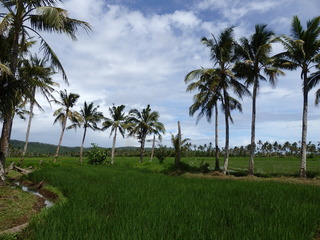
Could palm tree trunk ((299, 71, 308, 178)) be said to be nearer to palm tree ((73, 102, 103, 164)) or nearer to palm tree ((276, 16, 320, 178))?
palm tree ((276, 16, 320, 178))

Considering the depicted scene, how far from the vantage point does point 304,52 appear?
15883mm

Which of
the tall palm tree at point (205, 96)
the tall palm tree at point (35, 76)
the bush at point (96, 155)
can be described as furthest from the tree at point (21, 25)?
the bush at point (96, 155)

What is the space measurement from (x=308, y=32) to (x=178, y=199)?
1449 centimetres

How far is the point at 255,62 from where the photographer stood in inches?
690

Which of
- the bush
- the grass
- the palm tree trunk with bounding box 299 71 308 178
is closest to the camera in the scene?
the grass

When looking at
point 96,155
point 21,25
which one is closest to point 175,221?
point 21,25

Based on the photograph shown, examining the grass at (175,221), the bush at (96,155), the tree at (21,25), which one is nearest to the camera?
the grass at (175,221)

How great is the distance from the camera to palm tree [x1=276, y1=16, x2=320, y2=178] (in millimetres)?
15461

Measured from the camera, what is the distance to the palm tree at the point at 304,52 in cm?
1546

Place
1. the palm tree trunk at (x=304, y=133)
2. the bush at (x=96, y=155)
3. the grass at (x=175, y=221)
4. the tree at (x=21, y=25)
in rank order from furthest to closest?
the bush at (x=96, y=155), the palm tree trunk at (x=304, y=133), the tree at (x=21, y=25), the grass at (x=175, y=221)

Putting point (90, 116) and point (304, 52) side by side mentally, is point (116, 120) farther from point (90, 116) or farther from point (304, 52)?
point (304, 52)

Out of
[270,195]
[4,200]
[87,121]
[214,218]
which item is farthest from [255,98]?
A: [87,121]

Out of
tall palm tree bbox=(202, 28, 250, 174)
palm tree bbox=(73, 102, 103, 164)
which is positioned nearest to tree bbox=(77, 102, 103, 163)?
palm tree bbox=(73, 102, 103, 164)

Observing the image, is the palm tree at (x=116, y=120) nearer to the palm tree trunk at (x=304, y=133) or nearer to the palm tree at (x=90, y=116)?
the palm tree at (x=90, y=116)
